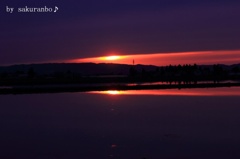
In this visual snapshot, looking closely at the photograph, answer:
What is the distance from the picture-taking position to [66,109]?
26.4m

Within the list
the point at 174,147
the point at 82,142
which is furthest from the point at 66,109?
the point at 174,147

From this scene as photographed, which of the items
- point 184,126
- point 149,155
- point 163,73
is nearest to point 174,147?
point 149,155

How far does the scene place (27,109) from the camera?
89.3 feet

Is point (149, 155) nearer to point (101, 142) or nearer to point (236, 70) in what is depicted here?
point (101, 142)

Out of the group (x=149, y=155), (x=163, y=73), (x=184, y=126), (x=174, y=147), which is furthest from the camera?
(x=163, y=73)

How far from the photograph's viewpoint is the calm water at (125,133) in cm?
1365

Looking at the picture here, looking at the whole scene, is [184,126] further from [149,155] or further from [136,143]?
[149,155]

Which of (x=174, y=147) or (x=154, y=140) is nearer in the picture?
(x=174, y=147)

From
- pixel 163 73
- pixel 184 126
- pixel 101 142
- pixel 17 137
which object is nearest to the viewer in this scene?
pixel 101 142

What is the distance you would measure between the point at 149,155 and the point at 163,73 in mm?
106886

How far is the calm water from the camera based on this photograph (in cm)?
1365

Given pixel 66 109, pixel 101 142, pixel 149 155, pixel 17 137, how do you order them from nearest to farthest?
1. pixel 149 155
2. pixel 101 142
3. pixel 17 137
4. pixel 66 109

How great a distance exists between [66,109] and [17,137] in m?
9.61

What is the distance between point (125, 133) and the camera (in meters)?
17.0
